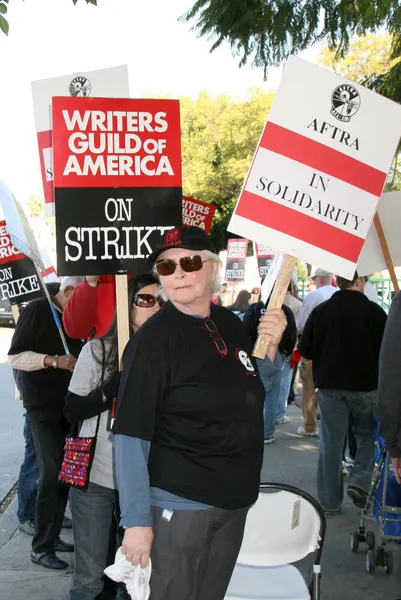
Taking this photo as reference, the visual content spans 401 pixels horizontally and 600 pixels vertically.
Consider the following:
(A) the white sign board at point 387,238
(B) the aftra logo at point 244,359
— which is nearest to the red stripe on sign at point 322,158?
(B) the aftra logo at point 244,359

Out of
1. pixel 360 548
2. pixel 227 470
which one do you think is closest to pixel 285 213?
pixel 227 470

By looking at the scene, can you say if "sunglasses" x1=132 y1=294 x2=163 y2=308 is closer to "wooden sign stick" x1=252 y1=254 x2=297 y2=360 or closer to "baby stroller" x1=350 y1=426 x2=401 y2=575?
"wooden sign stick" x1=252 y1=254 x2=297 y2=360

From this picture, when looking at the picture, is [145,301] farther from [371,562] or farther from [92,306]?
[371,562]

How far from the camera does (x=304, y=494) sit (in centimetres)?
302

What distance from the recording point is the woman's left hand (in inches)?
109

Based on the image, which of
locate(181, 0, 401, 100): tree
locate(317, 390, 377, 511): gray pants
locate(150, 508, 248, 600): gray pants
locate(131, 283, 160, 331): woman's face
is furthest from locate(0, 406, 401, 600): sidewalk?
locate(181, 0, 401, 100): tree

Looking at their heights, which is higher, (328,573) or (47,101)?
(47,101)

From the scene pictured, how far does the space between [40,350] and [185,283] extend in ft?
8.31

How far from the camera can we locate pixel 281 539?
3.09 metres

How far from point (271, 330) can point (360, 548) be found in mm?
3011

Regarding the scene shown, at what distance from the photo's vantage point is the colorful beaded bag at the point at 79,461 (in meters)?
3.34

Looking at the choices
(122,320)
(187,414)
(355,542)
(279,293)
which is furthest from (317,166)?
(355,542)

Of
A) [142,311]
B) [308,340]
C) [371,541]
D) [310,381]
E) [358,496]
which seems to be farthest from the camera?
[310,381]

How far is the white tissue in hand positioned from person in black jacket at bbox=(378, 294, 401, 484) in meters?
1.74
